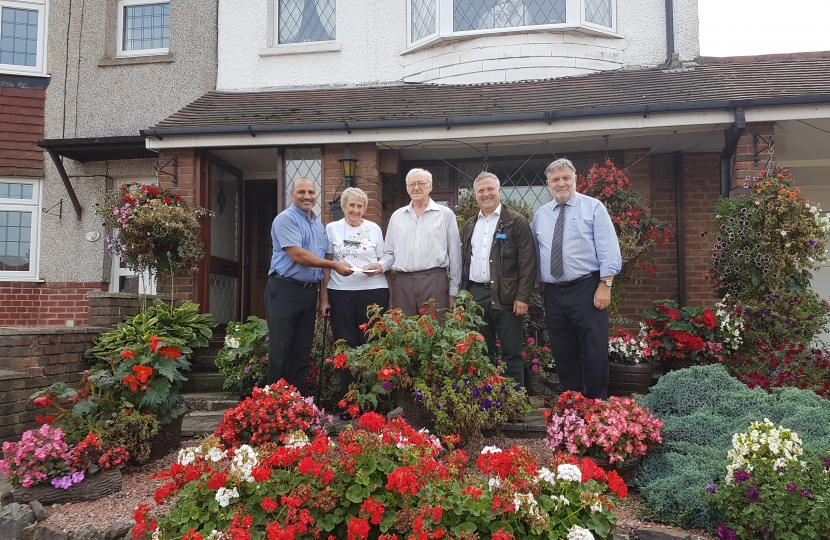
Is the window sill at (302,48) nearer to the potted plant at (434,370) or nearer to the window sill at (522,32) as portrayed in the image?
the window sill at (522,32)

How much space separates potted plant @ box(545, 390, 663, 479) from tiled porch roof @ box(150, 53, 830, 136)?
3601 millimetres

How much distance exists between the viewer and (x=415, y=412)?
3.43 metres

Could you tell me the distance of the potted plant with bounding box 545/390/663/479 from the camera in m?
2.95

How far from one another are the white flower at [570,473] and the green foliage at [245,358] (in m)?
3.19

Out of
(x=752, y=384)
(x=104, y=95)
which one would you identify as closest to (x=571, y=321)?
(x=752, y=384)

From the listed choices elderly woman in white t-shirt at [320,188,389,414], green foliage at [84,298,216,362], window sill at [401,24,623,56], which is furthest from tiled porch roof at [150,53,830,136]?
elderly woman in white t-shirt at [320,188,389,414]

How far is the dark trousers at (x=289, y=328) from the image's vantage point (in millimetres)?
3914

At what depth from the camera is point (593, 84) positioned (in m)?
6.59

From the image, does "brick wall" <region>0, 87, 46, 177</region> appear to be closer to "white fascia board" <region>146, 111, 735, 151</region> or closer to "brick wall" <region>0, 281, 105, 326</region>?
"brick wall" <region>0, 281, 105, 326</region>

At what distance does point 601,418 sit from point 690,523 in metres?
0.63

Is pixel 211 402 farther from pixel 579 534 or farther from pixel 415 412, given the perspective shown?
pixel 579 534

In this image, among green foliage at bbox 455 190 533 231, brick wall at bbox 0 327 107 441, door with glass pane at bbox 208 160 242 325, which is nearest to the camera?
brick wall at bbox 0 327 107 441

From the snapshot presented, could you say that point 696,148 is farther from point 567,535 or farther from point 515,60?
point 567,535

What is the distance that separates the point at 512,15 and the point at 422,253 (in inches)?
172
